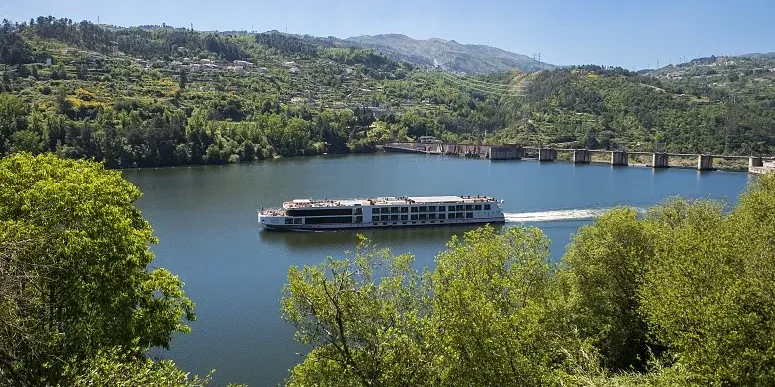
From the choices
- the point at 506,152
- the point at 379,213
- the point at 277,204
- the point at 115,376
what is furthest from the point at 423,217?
the point at 506,152

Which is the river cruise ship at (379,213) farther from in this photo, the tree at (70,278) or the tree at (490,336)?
the tree at (490,336)

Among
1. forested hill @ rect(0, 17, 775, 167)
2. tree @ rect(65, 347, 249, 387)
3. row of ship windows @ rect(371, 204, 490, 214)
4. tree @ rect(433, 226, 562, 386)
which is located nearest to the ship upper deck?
row of ship windows @ rect(371, 204, 490, 214)

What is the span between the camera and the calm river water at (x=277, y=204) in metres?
29.5

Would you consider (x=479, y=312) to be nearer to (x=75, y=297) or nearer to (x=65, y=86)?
(x=75, y=297)

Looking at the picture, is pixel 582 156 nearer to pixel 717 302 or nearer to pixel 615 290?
pixel 615 290

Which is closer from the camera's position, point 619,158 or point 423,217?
point 423,217

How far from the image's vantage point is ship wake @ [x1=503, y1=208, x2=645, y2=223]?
60.3 m

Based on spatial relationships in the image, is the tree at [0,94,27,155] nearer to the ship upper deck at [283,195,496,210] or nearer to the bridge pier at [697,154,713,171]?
the ship upper deck at [283,195,496,210]

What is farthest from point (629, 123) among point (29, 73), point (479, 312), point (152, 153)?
point (479, 312)

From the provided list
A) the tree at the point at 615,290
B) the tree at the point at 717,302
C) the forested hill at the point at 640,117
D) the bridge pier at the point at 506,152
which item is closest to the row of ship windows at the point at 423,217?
the tree at the point at 615,290

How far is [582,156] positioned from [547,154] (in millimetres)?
7459

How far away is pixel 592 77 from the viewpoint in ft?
636

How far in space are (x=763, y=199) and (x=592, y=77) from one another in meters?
177

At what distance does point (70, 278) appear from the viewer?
14.1 meters
